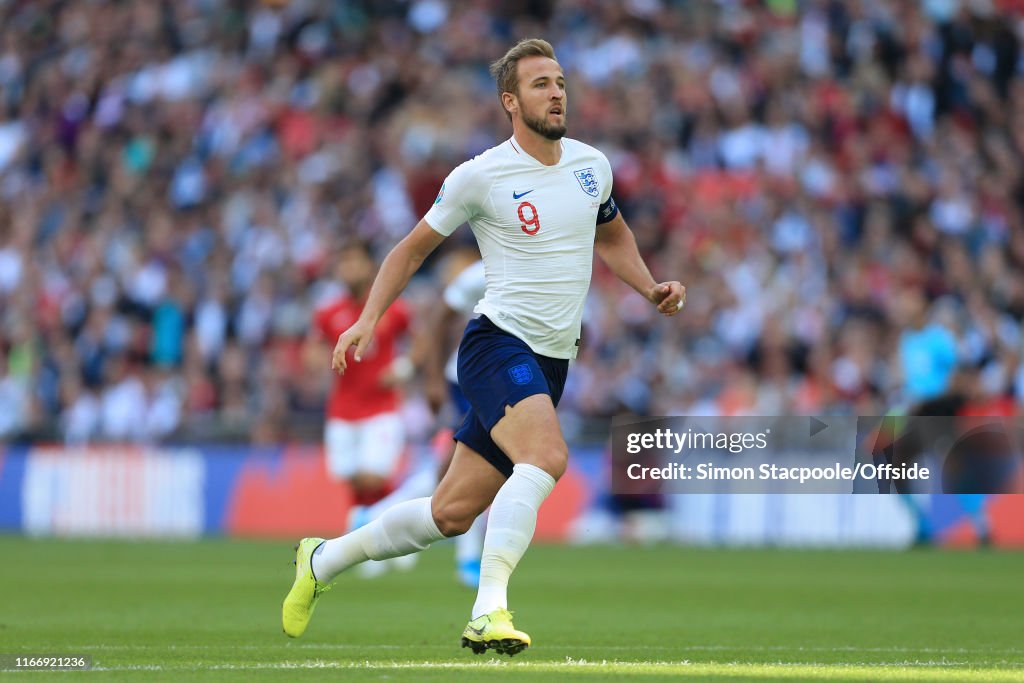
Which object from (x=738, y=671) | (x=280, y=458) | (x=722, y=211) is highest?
(x=722, y=211)

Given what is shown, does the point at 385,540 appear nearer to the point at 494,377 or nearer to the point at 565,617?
the point at 494,377

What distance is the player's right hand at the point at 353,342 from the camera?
703 centimetres

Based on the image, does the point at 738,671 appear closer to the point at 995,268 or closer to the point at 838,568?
the point at 838,568

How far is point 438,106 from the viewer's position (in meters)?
23.0

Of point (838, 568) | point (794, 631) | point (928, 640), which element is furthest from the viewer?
point (838, 568)

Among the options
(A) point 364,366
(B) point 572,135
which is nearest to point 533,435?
(A) point 364,366

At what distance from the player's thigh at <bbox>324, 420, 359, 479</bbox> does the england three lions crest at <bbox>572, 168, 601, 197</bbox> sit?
25.8 ft

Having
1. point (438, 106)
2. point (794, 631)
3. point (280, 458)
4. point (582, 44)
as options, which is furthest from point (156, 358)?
point (794, 631)

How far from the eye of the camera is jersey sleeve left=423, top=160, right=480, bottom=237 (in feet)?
23.9

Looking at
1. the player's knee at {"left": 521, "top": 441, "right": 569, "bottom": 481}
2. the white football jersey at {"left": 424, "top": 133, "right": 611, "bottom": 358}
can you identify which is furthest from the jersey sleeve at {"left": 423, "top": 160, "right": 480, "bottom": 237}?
the player's knee at {"left": 521, "top": 441, "right": 569, "bottom": 481}

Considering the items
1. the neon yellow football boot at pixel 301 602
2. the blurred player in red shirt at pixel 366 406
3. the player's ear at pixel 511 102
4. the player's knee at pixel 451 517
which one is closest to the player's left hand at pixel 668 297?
the player's ear at pixel 511 102

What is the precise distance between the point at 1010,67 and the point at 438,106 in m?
7.12

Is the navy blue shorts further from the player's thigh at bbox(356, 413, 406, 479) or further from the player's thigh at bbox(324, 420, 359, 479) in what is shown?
the player's thigh at bbox(324, 420, 359, 479)

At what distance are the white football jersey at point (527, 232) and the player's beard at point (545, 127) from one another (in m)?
0.13
